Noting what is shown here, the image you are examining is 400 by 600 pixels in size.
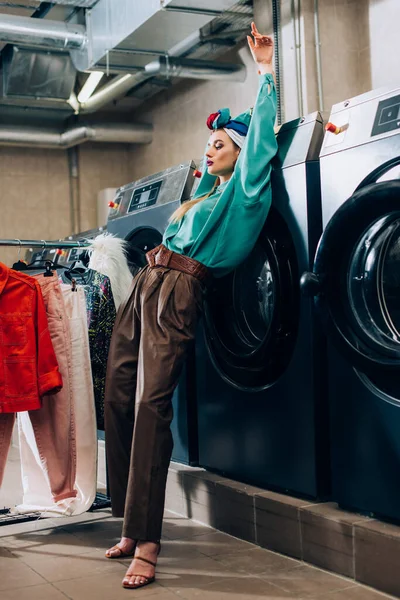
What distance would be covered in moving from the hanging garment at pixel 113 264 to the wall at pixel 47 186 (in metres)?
4.37

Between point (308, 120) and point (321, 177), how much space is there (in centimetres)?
27

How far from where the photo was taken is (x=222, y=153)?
2703mm

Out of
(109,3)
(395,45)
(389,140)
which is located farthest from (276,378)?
(109,3)

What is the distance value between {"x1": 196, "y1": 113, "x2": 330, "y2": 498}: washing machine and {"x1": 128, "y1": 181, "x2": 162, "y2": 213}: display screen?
801mm

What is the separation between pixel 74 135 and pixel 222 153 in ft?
14.6

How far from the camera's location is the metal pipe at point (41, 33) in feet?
16.2

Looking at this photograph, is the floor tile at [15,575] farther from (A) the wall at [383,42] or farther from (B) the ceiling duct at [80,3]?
(B) the ceiling duct at [80,3]

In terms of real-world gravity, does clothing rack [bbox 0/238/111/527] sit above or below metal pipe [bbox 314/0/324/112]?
below

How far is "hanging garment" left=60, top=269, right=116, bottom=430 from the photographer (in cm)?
299

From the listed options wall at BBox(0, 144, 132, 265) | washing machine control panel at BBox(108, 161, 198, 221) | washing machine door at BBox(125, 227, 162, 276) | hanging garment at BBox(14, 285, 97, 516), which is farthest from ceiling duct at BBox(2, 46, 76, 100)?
hanging garment at BBox(14, 285, 97, 516)

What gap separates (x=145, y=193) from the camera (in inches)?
140

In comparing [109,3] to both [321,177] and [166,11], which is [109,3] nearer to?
[166,11]

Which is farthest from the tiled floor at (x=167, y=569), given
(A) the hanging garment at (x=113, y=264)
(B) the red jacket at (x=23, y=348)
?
(A) the hanging garment at (x=113, y=264)

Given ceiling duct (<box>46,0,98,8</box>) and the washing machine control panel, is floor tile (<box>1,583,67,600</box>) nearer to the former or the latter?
the washing machine control panel
